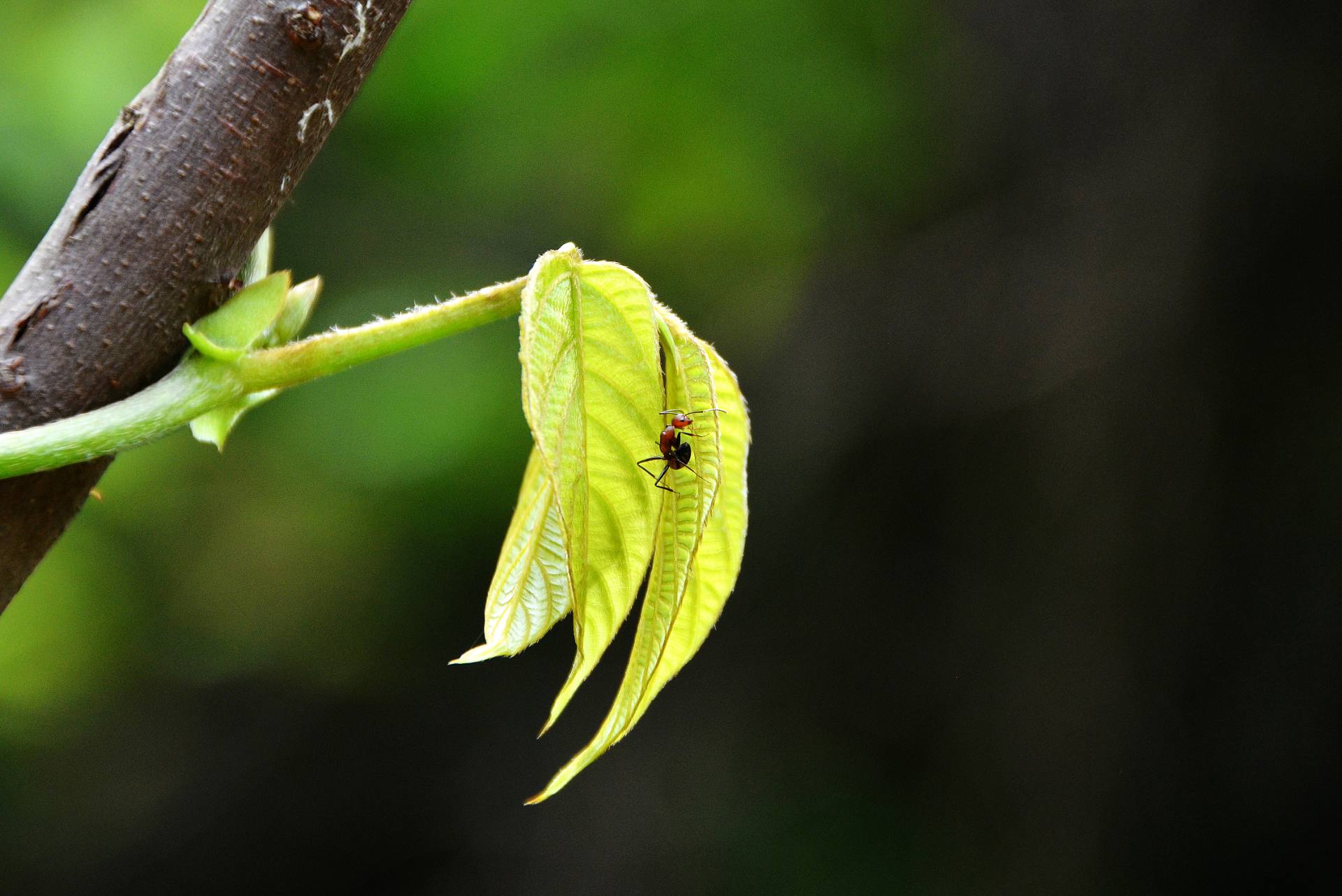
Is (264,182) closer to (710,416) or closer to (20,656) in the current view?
(710,416)

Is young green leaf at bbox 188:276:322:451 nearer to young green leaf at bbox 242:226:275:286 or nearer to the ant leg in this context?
young green leaf at bbox 242:226:275:286

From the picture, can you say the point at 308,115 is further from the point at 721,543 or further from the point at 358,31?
the point at 721,543

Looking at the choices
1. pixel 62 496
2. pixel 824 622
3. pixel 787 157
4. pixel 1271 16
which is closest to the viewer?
pixel 62 496

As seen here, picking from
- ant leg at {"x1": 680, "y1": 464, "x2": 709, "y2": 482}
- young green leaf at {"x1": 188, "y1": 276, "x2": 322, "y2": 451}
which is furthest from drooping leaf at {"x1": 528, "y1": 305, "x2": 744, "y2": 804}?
young green leaf at {"x1": 188, "y1": 276, "x2": 322, "y2": 451}

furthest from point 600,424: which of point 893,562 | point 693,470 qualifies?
point 893,562

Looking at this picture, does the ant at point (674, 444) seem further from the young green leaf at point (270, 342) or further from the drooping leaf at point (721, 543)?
the young green leaf at point (270, 342)

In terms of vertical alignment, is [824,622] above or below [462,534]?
below

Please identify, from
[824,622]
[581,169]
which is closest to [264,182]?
[581,169]
